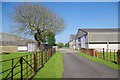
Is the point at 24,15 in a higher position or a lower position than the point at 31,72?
higher

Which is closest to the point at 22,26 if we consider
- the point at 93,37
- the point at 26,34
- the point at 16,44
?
the point at 26,34

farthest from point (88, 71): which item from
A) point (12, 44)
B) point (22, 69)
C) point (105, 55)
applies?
point (12, 44)

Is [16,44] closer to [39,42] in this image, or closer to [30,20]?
[39,42]

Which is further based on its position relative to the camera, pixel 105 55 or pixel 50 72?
pixel 105 55

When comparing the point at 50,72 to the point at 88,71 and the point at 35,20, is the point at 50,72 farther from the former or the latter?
the point at 35,20

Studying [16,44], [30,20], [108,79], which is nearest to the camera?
[108,79]

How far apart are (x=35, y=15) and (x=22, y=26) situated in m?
3.27

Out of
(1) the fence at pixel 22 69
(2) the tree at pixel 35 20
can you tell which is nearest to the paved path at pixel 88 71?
(1) the fence at pixel 22 69

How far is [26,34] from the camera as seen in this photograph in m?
44.8

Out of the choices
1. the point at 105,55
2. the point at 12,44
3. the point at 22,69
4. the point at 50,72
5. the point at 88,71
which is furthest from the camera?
the point at 12,44

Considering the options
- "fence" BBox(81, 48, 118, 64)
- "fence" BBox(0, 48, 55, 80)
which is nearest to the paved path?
"fence" BBox(0, 48, 55, 80)

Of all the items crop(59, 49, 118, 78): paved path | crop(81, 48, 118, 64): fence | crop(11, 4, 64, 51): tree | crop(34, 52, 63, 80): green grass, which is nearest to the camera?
crop(34, 52, 63, 80): green grass

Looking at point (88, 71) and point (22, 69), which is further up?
point (22, 69)

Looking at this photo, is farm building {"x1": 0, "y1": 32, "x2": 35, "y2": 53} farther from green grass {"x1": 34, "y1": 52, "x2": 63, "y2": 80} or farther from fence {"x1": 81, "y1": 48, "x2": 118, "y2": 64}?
green grass {"x1": 34, "y1": 52, "x2": 63, "y2": 80}
